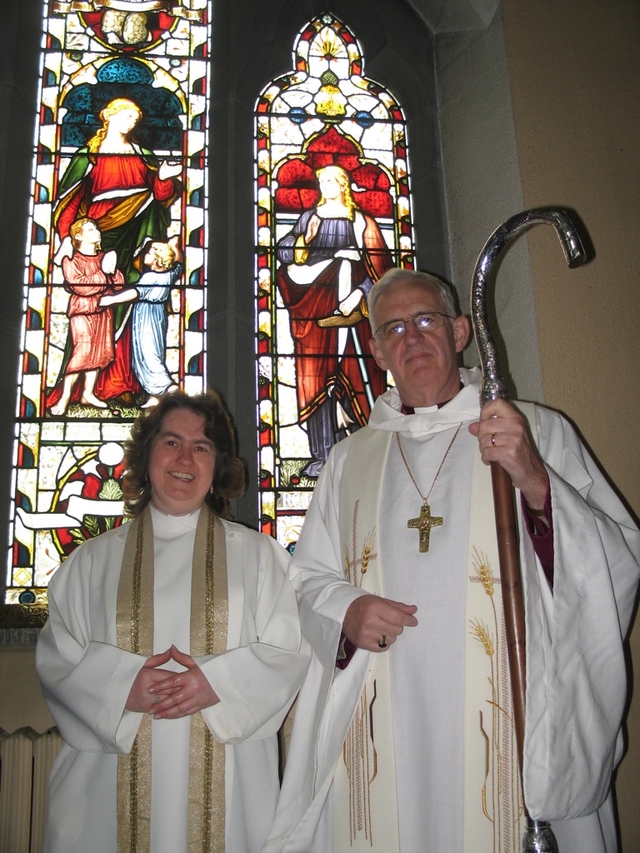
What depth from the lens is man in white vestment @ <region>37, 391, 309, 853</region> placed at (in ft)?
7.80

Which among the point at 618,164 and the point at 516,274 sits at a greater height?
the point at 618,164

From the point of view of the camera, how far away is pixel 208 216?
4.71m

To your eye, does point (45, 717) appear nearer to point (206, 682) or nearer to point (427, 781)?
point (206, 682)

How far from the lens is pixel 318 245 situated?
4.75m

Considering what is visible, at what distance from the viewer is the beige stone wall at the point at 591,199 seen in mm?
3441

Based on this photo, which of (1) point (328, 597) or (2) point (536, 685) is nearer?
(2) point (536, 685)

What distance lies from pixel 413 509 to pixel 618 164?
2.41m

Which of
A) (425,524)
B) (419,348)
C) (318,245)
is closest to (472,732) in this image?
(425,524)

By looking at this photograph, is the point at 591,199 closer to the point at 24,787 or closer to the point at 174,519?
the point at 174,519

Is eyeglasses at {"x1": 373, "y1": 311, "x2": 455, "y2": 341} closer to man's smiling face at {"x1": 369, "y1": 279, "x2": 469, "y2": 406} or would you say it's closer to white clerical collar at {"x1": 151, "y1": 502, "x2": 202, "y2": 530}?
man's smiling face at {"x1": 369, "y1": 279, "x2": 469, "y2": 406}

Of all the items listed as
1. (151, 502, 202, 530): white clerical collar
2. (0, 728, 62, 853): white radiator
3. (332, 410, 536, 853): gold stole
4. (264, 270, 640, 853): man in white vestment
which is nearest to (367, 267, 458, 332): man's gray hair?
(264, 270, 640, 853): man in white vestment

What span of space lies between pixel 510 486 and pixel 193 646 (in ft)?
3.85

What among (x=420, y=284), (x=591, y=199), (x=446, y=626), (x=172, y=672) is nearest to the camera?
(x=446, y=626)

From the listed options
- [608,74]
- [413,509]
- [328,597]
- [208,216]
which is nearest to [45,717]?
[328,597]
